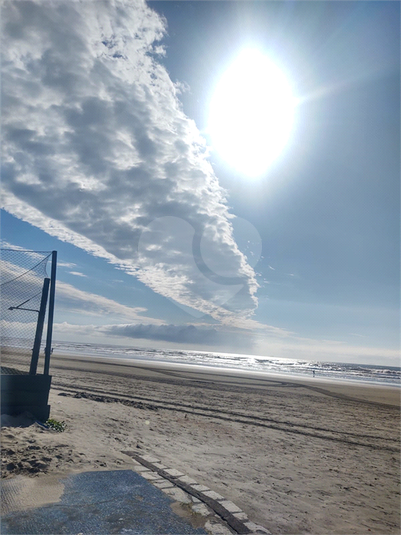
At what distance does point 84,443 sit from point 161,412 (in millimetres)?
4919

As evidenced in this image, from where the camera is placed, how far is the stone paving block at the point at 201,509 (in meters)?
4.66

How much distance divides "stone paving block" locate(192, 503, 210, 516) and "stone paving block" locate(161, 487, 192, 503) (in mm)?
160

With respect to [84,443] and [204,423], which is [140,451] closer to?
[84,443]

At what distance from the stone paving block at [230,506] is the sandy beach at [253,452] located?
0.15 meters

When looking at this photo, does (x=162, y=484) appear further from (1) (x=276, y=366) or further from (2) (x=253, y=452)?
(1) (x=276, y=366)

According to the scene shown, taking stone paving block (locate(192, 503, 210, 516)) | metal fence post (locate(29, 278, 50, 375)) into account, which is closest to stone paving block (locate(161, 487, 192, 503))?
stone paving block (locate(192, 503, 210, 516))

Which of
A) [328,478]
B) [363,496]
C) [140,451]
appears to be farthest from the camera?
[140,451]

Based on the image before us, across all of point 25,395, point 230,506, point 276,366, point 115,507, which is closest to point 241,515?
point 230,506

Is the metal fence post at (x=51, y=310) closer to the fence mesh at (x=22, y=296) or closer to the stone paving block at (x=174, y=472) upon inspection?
the fence mesh at (x=22, y=296)

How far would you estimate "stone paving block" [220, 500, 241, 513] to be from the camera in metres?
4.87

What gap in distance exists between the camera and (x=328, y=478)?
6.75 m

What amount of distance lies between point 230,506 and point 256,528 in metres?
0.59

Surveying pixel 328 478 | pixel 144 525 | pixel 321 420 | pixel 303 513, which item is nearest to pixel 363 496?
pixel 328 478

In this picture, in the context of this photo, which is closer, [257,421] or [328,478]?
[328,478]
